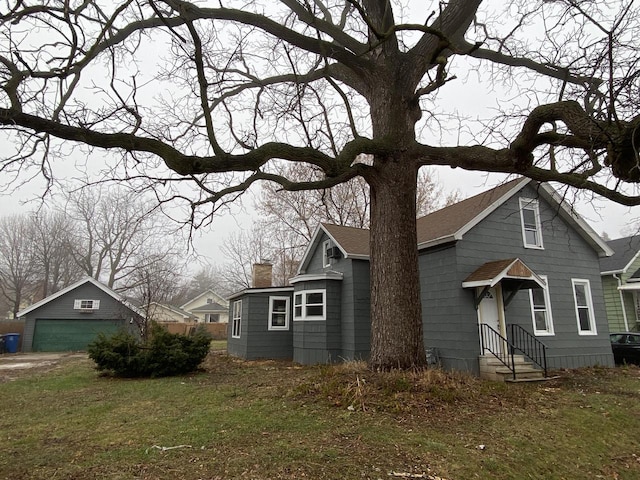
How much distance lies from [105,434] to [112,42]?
22.1ft

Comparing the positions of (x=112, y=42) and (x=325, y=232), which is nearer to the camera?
(x=112, y=42)

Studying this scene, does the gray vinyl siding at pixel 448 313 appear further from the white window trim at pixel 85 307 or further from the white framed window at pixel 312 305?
the white window trim at pixel 85 307


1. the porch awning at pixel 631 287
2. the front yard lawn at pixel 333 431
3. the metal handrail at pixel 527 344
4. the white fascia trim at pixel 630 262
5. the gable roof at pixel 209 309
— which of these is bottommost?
the front yard lawn at pixel 333 431

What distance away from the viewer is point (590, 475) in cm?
461

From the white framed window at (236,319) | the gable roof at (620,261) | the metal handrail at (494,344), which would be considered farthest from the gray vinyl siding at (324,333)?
the gable roof at (620,261)

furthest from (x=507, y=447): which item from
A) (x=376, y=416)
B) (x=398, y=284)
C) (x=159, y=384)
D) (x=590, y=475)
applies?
(x=159, y=384)

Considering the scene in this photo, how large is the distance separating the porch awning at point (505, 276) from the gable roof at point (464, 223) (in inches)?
44.2

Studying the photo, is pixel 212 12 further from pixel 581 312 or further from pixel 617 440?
pixel 581 312

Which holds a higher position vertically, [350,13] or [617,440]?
[350,13]

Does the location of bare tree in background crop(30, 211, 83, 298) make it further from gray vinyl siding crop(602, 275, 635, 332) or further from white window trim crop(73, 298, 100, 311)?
gray vinyl siding crop(602, 275, 635, 332)

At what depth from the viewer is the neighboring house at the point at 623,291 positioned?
59.7 ft

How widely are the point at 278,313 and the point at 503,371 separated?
9.28m

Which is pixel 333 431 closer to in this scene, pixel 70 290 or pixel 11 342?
pixel 70 290

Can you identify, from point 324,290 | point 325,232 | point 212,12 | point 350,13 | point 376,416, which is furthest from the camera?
point 325,232
